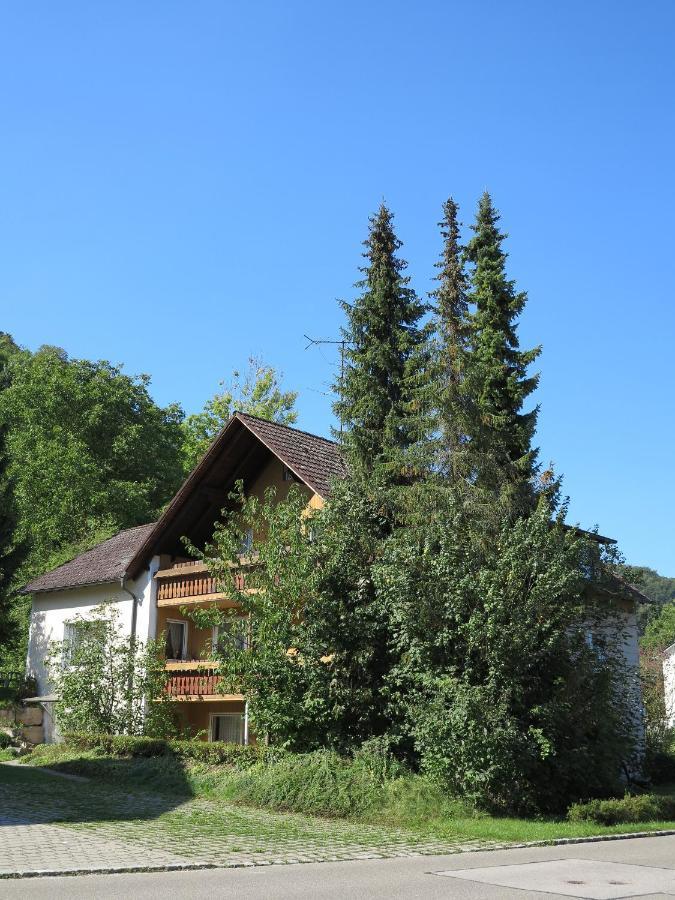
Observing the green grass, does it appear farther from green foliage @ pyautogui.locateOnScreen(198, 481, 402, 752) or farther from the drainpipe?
the drainpipe

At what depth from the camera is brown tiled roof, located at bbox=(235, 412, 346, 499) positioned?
23.8m

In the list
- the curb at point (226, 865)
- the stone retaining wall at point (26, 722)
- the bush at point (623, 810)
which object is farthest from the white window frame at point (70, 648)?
the bush at point (623, 810)

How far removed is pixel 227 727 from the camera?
27.9m

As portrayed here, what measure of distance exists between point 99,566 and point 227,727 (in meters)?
8.02

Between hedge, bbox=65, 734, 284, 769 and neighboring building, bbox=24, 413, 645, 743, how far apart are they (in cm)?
197

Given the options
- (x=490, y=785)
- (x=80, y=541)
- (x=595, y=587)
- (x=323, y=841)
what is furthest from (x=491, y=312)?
(x=80, y=541)

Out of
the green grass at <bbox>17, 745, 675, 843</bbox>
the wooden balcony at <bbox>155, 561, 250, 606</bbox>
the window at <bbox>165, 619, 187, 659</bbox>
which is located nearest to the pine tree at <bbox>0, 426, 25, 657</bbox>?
the wooden balcony at <bbox>155, 561, 250, 606</bbox>

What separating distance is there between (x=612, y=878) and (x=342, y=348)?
18498mm

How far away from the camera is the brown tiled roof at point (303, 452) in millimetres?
23844

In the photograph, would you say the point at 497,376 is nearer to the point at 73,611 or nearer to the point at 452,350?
the point at 452,350

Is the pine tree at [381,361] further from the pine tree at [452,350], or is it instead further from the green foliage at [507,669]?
the green foliage at [507,669]

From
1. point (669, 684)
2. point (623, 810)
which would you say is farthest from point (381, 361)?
point (669, 684)

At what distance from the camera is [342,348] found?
27.1 metres

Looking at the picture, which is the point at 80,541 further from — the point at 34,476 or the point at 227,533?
the point at 227,533
